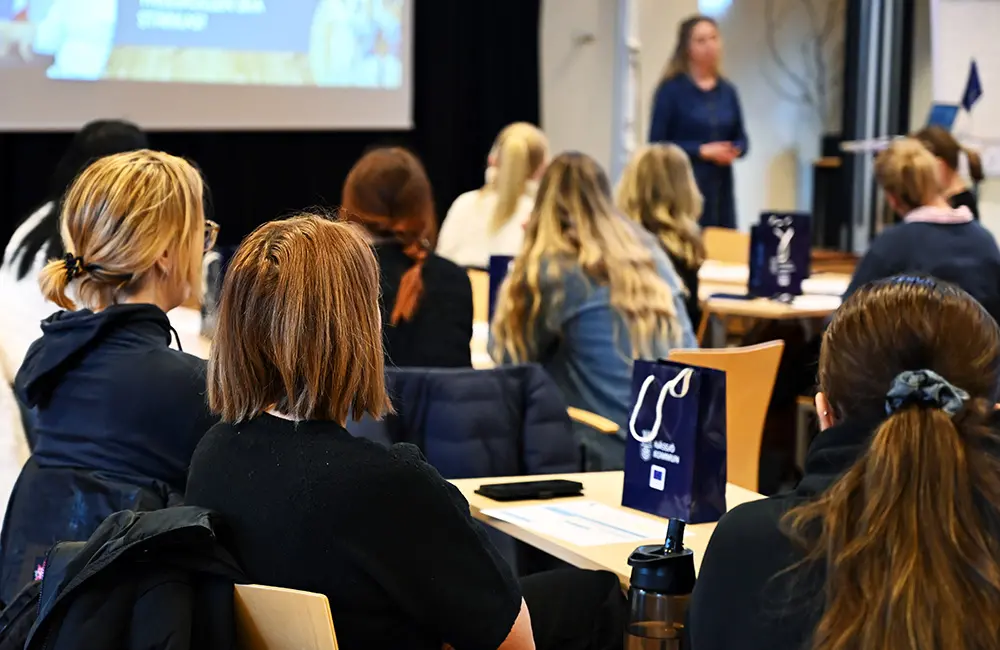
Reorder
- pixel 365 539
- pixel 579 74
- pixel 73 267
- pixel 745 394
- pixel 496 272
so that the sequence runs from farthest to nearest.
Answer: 1. pixel 579 74
2. pixel 496 272
3. pixel 745 394
4. pixel 73 267
5. pixel 365 539

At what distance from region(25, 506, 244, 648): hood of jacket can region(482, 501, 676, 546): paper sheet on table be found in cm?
74

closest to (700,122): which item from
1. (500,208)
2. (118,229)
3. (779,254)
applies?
(500,208)

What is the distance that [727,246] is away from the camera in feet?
20.4

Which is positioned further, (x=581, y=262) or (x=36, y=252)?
(x=581, y=262)

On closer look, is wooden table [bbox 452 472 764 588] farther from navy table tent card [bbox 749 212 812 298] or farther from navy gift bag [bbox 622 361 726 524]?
navy table tent card [bbox 749 212 812 298]

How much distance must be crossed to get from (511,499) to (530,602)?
296 mm

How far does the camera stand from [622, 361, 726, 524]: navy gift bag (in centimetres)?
231

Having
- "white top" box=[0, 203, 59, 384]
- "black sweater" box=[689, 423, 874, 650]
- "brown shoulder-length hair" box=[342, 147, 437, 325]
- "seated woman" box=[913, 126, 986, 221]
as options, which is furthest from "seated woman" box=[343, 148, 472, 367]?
"seated woman" box=[913, 126, 986, 221]

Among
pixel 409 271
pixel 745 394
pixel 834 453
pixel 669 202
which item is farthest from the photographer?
pixel 669 202

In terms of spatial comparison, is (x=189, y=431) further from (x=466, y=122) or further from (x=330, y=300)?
(x=466, y=122)

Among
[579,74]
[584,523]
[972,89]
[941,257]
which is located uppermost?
[579,74]

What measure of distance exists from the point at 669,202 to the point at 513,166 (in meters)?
1.16

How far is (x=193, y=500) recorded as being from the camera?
5.78 feet

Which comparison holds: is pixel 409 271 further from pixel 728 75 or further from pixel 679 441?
pixel 728 75
